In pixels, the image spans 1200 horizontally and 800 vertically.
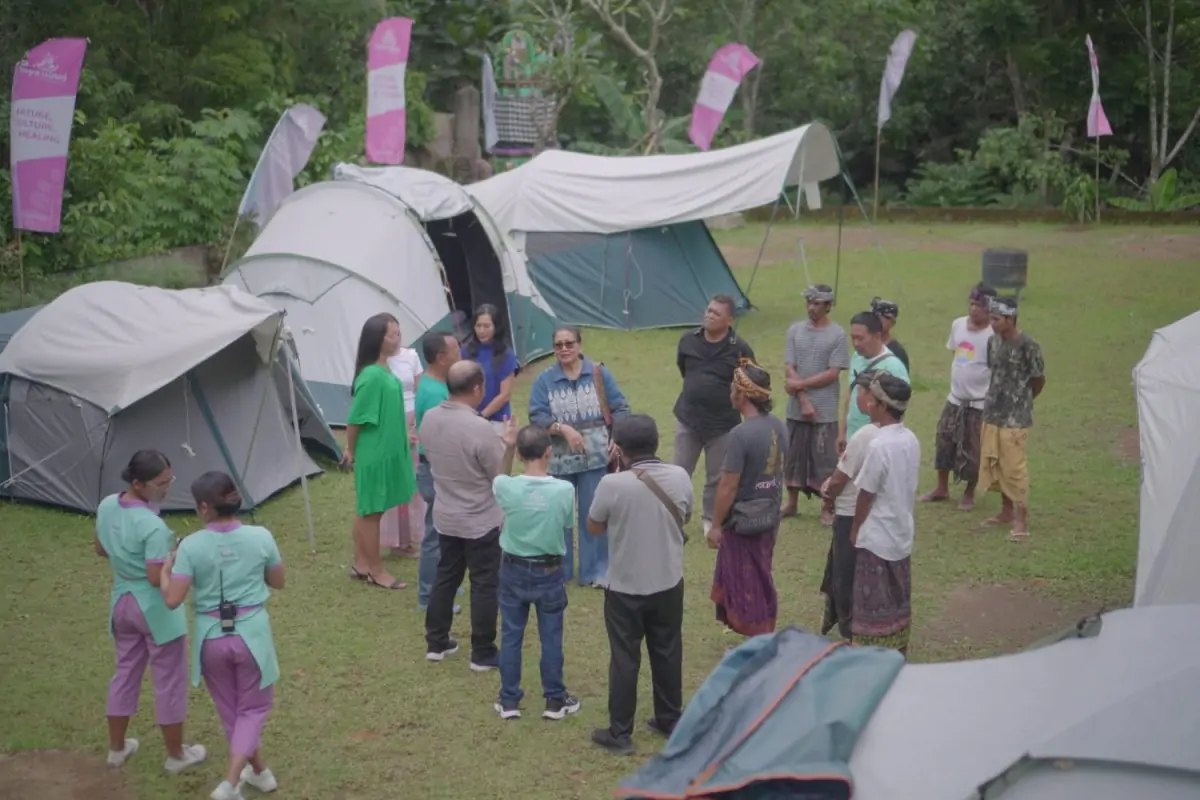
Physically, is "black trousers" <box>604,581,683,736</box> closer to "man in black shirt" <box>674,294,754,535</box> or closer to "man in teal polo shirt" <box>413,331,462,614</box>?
"man in teal polo shirt" <box>413,331,462,614</box>

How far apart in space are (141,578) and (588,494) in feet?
8.91

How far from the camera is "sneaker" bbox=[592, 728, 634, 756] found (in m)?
5.57

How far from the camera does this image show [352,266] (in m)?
11.4

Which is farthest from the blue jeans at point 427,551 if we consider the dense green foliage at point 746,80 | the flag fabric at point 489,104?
the flag fabric at point 489,104

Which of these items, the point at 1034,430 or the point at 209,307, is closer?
the point at 209,307

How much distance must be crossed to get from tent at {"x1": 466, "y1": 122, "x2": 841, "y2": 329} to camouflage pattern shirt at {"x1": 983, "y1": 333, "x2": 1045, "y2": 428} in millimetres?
7017

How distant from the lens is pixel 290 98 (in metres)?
18.2

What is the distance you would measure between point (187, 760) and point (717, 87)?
14913 millimetres

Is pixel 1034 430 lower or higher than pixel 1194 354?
lower

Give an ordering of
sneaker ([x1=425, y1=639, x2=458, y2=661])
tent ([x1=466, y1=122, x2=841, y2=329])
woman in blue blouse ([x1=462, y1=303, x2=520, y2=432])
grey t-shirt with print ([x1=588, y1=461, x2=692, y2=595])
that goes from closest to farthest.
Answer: grey t-shirt with print ([x1=588, y1=461, x2=692, y2=595]) → sneaker ([x1=425, y1=639, x2=458, y2=661]) → woman in blue blouse ([x1=462, y1=303, x2=520, y2=432]) → tent ([x1=466, y1=122, x2=841, y2=329])

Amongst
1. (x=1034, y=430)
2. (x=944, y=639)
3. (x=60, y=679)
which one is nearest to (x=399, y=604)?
(x=60, y=679)

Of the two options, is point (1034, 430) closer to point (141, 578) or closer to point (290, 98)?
point (141, 578)

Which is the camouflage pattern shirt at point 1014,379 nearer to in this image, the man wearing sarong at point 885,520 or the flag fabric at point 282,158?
the man wearing sarong at point 885,520

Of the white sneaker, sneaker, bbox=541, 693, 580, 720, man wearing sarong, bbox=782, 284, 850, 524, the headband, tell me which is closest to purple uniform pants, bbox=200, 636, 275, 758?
the white sneaker
